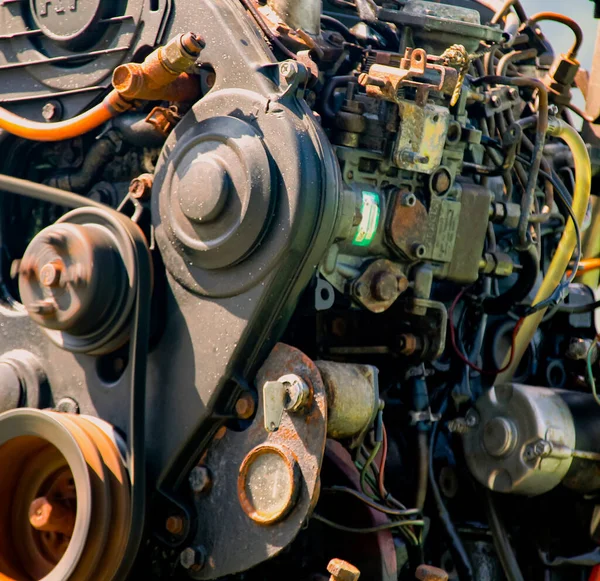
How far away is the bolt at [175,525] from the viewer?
339 cm

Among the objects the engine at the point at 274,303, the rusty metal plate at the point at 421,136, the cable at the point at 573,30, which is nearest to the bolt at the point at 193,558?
the engine at the point at 274,303

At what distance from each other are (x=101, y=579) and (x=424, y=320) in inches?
50.7

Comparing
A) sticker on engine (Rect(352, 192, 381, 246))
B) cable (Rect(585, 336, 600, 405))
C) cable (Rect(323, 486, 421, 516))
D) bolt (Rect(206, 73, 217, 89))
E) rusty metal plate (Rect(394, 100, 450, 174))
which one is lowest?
cable (Rect(323, 486, 421, 516))

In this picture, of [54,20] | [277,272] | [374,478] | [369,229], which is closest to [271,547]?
[374,478]

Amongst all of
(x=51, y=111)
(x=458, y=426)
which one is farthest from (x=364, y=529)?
(x=51, y=111)

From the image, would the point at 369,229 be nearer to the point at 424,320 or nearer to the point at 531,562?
the point at 424,320

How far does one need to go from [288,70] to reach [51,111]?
3.18 feet

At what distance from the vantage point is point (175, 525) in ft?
11.1

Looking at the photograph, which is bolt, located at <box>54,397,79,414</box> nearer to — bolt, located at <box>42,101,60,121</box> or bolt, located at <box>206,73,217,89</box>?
bolt, located at <box>42,101,60,121</box>

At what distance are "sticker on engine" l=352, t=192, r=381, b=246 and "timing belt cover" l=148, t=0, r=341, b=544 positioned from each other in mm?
187

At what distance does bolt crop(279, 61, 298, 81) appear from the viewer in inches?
130


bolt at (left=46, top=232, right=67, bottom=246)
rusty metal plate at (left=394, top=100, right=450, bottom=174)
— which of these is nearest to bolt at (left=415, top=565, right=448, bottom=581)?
rusty metal plate at (left=394, top=100, right=450, bottom=174)

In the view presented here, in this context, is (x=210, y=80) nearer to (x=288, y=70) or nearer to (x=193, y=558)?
(x=288, y=70)

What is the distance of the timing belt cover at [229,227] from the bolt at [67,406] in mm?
288
